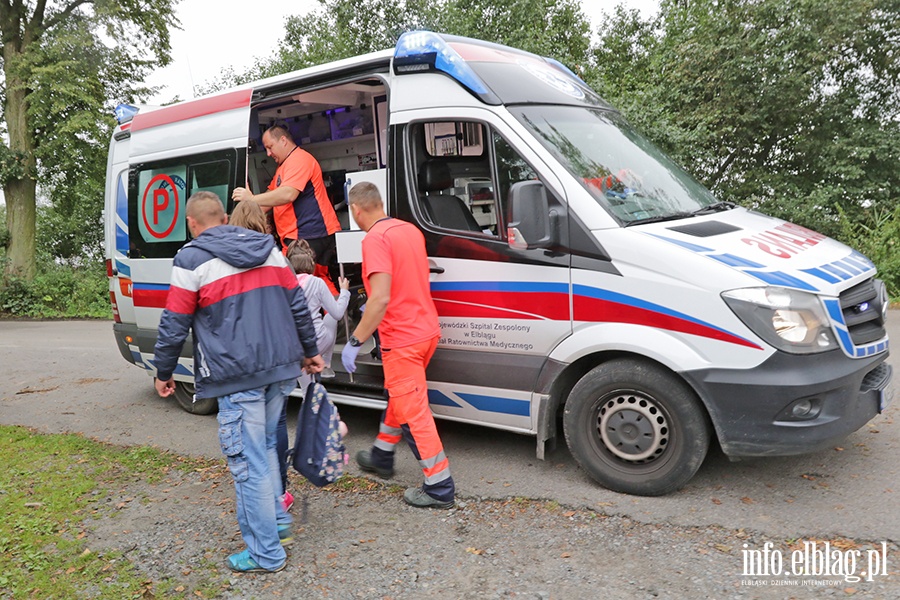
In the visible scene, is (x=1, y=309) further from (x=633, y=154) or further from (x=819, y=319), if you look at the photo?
(x=819, y=319)

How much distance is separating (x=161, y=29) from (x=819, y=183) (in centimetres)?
1625

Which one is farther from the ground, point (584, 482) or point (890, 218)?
point (890, 218)

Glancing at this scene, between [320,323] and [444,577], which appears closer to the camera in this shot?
[444,577]

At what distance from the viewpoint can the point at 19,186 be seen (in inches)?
693

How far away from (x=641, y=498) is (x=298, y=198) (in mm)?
3626

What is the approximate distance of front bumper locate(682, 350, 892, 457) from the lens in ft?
12.5

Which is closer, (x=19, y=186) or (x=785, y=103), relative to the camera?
(x=785, y=103)

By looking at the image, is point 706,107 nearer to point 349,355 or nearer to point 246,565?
point 349,355

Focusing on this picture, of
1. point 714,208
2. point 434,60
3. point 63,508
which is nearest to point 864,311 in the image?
point 714,208

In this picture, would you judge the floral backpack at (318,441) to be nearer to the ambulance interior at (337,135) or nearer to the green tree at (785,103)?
the ambulance interior at (337,135)

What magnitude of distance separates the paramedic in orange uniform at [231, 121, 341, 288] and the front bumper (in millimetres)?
3409

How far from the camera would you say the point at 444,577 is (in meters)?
3.56

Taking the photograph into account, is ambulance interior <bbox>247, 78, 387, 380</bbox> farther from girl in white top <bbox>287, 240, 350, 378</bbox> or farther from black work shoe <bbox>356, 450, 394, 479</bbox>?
black work shoe <bbox>356, 450, 394, 479</bbox>

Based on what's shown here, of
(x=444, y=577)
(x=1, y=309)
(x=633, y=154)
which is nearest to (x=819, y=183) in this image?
(x=633, y=154)
